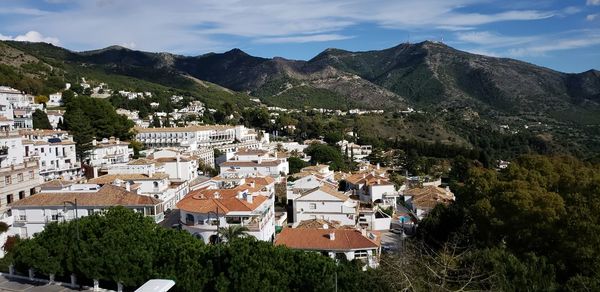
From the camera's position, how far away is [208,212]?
27.5 meters

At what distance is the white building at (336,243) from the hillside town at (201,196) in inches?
2.3

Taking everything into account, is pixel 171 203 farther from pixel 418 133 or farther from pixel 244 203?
pixel 418 133

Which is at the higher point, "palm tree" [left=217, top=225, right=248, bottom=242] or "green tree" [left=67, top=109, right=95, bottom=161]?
"green tree" [left=67, top=109, right=95, bottom=161]

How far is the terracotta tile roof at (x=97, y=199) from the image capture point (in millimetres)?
30938

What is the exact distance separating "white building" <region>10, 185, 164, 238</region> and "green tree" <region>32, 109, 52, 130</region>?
3113 cm

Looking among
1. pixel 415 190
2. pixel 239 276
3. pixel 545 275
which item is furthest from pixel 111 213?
pixel 415 190

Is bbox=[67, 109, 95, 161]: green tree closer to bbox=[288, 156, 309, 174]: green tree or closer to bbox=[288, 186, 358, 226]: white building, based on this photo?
bbox=[288, 156, 309, 174]: green tree

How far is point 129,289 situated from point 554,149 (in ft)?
383

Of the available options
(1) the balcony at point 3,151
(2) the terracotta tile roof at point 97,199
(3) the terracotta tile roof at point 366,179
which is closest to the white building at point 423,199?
(3) the terracotta tile roof at point 366,179

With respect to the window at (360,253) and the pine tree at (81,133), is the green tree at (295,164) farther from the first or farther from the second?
the window at (360,253)

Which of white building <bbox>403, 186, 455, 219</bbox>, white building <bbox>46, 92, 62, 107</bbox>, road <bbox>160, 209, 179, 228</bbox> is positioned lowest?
white building <bbox>403, 186, 455, 219</bbox>

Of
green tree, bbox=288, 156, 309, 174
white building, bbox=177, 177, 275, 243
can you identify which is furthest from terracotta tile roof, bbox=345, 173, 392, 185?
white building, bbox=177, 177, 275, 243

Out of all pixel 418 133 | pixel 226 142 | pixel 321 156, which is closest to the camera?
pixel 321 156

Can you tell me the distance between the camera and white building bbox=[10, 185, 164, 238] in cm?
3089
